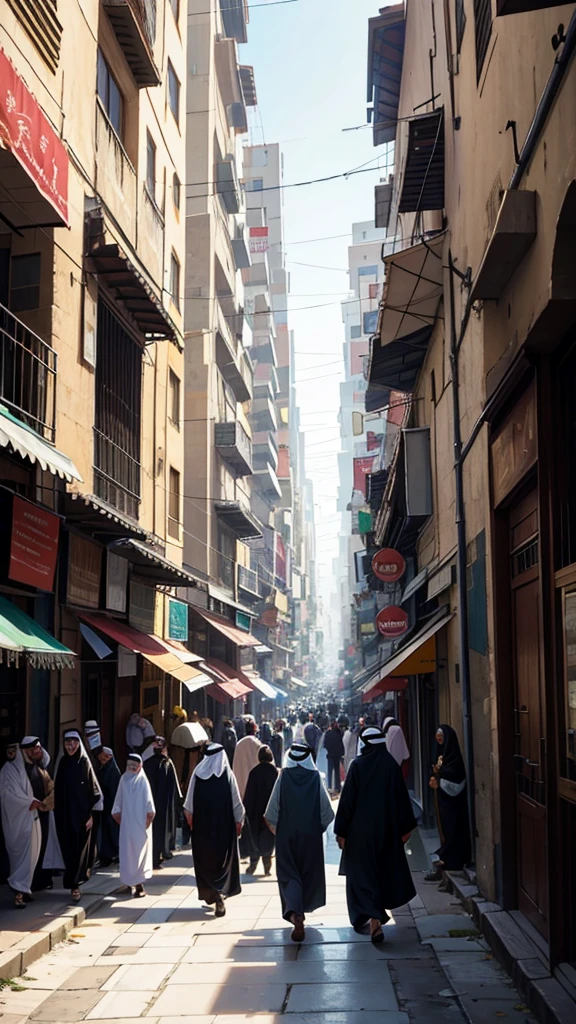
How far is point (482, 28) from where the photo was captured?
29.6ft

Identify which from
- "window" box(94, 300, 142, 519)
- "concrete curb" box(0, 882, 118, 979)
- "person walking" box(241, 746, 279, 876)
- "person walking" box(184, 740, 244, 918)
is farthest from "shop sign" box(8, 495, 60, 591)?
"person walking" box(241, 746, 279, 876)

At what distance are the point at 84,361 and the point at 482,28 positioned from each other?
6504 millimetres

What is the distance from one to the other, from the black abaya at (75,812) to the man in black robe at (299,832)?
198 cm

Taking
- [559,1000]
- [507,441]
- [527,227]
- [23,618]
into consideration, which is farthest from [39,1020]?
[527,227]

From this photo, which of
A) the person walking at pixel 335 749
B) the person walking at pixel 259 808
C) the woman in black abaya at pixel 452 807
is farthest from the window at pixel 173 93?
the woman in black abaya at pixel 452 807

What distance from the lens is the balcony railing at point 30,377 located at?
1095cm

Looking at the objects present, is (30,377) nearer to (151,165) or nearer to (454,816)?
(454,816)

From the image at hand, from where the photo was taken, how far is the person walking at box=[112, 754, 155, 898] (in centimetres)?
1067

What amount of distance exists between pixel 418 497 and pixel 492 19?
8.05 m

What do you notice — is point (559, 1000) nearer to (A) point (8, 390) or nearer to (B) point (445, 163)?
(A) point (8, 390)

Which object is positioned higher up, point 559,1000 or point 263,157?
point 263,157

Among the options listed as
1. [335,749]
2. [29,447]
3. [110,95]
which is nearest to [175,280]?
[110,95]

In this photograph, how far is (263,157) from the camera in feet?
295

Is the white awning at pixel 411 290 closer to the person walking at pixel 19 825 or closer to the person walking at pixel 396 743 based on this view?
→ the person walking at pixel 396 743
